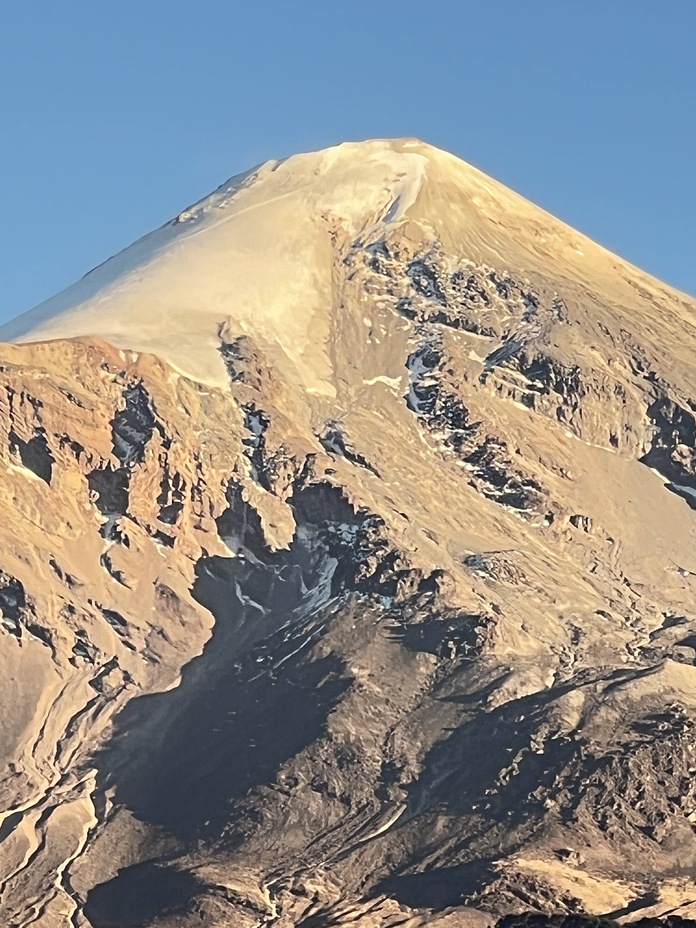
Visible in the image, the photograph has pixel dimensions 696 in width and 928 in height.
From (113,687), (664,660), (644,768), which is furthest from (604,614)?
(113,687)

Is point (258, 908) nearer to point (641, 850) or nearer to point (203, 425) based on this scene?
point (641, 850)

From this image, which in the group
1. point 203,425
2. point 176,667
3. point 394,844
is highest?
point 203,425

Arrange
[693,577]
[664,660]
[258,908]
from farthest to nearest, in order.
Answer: [693,577] < [664,660] < [258,908]

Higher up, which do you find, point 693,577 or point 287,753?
point 287,753

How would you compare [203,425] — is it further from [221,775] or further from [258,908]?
[258,908]

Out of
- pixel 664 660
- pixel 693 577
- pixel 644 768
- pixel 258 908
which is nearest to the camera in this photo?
pixel 258 908

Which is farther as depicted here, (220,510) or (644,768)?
(220,510)
